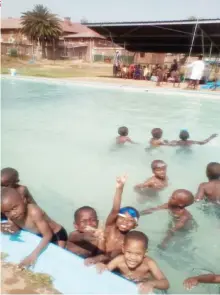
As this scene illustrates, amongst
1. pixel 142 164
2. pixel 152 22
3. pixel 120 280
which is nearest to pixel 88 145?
pixel 142 164

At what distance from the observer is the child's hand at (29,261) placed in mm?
2615

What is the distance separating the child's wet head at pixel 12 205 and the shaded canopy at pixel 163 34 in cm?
1518

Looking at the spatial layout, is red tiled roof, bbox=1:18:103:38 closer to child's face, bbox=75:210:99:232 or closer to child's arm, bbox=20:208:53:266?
child's face, bbox=75:210:99:232

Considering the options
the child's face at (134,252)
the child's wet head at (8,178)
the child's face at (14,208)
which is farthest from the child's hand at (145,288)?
the child's wet head at (8,178)

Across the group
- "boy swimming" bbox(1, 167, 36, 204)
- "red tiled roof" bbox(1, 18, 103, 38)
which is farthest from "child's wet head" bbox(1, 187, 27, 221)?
"red tiled roof" bbox(1, 18, 103, 38)

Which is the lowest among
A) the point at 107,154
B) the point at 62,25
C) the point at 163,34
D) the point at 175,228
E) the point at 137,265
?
the point at 175,228

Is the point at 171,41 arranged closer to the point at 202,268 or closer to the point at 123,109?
the point at 123,109

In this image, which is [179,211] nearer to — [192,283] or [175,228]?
[175,228]

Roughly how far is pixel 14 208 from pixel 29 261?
53 centimetres

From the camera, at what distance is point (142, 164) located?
7.17 metres

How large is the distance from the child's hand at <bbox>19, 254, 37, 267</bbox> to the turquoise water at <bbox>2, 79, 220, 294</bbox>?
1573 millimetres

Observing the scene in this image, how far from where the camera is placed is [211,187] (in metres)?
4.82

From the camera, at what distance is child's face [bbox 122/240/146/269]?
266cm

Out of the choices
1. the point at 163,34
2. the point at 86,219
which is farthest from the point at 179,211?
the point at 163,34
